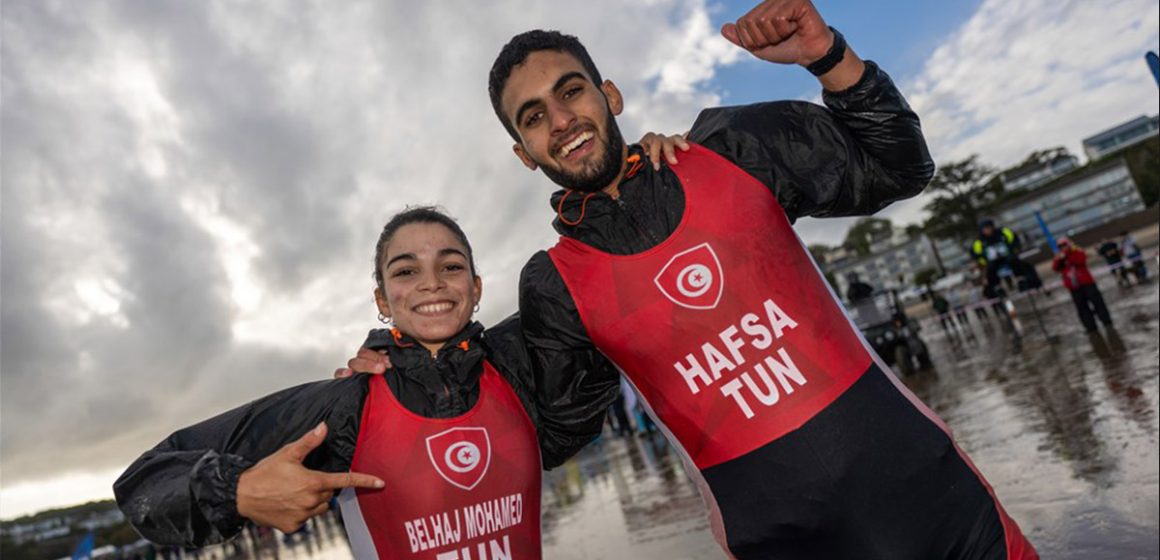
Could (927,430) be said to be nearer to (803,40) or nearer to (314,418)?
(803,40)

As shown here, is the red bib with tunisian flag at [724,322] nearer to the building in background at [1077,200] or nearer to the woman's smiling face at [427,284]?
the woman's smiling face at [427,284]

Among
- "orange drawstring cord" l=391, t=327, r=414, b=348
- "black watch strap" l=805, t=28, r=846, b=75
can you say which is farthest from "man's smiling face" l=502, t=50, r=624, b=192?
"orange drawstring cord" l=391, t=327, r=414, b=348

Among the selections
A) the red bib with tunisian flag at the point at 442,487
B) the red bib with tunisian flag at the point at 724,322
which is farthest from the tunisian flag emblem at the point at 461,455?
the red bib with tunisian flag at the point at 724,322

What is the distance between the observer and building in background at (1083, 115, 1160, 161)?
9597 cm

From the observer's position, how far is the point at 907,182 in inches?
75.1

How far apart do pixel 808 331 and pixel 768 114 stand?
0.63 metres

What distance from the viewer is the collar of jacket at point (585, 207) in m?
1.93

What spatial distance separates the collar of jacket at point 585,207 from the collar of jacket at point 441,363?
0.58 metres

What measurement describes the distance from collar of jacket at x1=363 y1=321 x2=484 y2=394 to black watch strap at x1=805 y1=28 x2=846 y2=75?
1376 mm

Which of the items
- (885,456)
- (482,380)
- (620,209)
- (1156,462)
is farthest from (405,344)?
(1156,462)

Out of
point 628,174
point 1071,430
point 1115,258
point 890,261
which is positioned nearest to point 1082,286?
point 1071,430

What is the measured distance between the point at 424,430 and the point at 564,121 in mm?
1120

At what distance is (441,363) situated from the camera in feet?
7.62

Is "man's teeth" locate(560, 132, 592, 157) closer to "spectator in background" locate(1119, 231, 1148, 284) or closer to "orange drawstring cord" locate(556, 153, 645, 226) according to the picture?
"orange drawstring cord" locate(556, 153, 645, 226)
